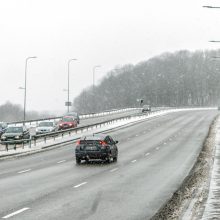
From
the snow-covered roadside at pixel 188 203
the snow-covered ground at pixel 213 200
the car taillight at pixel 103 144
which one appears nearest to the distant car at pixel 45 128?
the car taillight at pixel 103 144

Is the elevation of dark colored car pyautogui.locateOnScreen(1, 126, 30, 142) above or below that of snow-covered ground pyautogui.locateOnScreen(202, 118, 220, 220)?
below

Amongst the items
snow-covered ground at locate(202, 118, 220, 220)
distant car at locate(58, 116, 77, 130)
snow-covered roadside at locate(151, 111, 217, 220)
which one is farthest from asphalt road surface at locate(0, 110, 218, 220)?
distant car at locate(58, 116, 77, 130)

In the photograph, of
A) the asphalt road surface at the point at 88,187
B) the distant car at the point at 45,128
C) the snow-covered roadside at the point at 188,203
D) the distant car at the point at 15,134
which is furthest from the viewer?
the distant car at the point at 45,128

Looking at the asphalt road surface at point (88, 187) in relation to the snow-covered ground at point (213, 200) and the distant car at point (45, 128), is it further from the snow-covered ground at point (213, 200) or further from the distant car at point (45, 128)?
the distant car at point (45, 128)

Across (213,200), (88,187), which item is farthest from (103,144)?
(213,200)

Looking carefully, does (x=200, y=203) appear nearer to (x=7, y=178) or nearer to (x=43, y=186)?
(x=43, y=186)

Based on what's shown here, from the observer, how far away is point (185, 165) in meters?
29.4

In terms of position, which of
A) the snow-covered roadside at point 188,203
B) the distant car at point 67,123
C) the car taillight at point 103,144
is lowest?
the distant car at point 67,123

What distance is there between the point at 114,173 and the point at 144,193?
6.92 metres

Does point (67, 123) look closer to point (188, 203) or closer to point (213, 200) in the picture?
point (188, 203)

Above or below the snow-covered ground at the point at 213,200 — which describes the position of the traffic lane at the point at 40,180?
below

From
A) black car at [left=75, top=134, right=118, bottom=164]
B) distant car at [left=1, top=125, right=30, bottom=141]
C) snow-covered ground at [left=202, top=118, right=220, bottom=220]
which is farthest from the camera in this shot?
distant car at [left=1, top=125, right=30, bottom=141]

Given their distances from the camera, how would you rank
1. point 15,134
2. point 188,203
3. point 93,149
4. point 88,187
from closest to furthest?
point 188,203, point 88,187, point 93,149, point 15,134

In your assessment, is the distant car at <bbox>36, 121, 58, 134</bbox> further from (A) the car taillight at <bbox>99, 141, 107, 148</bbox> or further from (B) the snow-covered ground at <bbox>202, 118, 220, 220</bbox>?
(B) the snow-covered ground at <bbox>202, 118, 220, 220</bbox>
